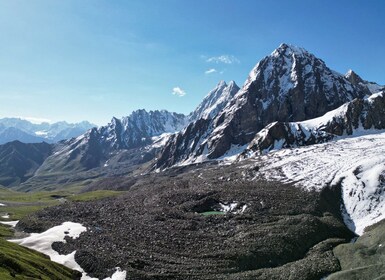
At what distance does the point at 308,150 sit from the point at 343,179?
51.6m

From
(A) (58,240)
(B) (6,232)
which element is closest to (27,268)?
(A) (58,240)

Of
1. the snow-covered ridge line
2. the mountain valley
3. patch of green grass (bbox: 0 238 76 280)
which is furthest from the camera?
the snow-covered ridge line

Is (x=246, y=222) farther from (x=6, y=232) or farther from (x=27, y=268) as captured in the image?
(x=6, y=232)

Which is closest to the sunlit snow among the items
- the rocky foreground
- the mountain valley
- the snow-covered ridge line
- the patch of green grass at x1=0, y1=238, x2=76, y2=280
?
the mountain valley

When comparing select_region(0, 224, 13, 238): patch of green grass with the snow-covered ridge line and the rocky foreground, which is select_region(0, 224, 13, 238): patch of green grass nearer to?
the snow-covered ridge line

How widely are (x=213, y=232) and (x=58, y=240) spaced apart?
141ft

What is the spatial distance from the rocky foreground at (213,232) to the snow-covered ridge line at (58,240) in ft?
5.74

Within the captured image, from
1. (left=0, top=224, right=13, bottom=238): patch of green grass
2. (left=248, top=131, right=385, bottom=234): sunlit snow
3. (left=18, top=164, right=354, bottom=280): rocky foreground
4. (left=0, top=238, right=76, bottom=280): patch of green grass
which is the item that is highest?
(left=248, top=131, right=385, bottom=234): sunlit snow

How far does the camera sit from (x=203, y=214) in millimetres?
120125

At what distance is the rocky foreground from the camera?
7906 cm

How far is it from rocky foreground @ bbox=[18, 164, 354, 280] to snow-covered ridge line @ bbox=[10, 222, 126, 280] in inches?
68.9

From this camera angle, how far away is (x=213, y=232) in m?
101

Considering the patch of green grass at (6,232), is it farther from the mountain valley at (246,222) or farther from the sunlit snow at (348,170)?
the sunlit snow at (348,170)

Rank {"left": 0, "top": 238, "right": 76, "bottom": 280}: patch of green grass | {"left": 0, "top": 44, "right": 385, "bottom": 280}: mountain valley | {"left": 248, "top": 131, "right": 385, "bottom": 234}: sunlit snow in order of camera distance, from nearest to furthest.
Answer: {"left": 0, "top": 238, "right": 76, "bottom": 280}: patch of green grass → {"left": 0, "top": 44, "right": 385, "bottom": 280}: mountain valley → {"left": 248, "top": 131, "right": 385, "bottom": 234}: sunlit snow
